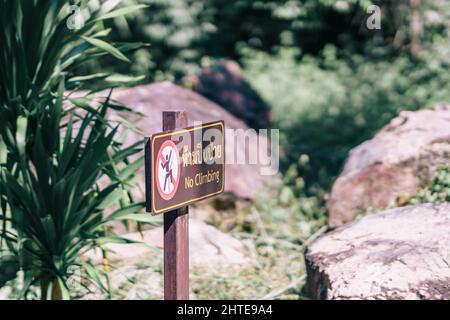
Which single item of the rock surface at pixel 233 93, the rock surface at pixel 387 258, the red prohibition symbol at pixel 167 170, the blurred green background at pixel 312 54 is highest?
the blurred green background at pixel 312 54

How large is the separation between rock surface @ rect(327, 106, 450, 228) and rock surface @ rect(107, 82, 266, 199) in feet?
2.99

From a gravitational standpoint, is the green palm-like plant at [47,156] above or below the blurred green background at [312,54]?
below

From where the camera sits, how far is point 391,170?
5621 mm

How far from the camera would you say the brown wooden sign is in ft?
9.98

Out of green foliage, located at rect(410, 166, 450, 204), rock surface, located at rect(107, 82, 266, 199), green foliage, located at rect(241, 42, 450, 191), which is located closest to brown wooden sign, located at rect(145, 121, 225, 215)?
green foliage, located at rect(410, 166, 450, 204)

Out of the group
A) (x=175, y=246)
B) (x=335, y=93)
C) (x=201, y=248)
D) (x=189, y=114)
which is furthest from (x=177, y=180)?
(x=335, y=93)

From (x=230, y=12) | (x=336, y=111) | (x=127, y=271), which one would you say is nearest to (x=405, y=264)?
(x=127, y=271)

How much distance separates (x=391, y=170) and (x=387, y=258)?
1.95 m

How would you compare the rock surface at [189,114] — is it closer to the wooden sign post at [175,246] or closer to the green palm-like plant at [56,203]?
the green palm-like plant at [56,203]

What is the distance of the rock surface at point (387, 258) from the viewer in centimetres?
354

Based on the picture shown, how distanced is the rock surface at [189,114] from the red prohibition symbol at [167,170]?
2.82 m

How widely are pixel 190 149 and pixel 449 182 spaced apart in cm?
243

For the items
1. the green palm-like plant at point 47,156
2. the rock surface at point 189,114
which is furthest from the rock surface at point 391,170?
the green palm-like plant at point 47,156

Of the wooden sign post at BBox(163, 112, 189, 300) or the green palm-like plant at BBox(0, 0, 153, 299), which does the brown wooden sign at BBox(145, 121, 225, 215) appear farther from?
the green palm-like plant at BBox(0, 0, 153, 299)
